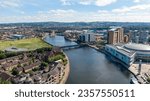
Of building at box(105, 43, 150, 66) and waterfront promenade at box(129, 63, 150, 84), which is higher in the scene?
building at box(105, 43, 150, 66)

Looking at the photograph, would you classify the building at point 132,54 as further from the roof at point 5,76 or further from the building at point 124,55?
the roof at point 5,76

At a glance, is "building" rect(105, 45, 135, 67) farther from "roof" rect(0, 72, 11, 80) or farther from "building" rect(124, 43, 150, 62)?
"roof" rect(0, 72, 11, 80)

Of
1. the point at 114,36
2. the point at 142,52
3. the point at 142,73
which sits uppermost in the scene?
the point at 114,36

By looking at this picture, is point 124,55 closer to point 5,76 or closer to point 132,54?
point 132,54

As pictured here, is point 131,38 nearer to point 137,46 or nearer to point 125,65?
point 137,46

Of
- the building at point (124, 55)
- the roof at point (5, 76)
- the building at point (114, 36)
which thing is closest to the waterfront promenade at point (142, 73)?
the building at point (124, 55)

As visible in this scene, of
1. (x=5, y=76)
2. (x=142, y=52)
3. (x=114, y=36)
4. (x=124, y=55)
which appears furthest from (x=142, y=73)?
(x=114, y=36)

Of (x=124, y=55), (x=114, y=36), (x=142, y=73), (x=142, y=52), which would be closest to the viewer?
(x=142, y=73)

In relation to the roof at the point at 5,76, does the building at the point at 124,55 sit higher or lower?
lower

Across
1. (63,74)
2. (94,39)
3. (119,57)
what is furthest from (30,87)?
(94,39)

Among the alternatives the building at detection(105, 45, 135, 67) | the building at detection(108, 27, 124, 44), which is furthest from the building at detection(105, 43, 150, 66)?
the building at detection(108, 27, 124, 44)

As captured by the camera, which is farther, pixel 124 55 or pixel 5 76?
pixel 124 55
